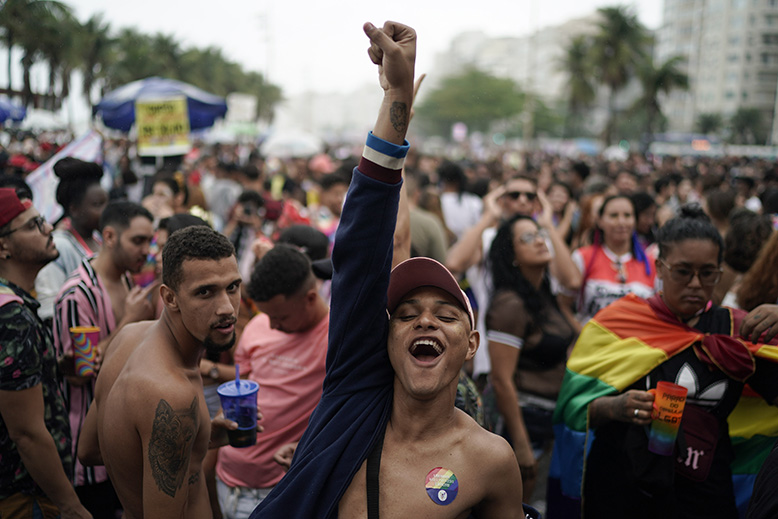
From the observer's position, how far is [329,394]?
83.1 inches

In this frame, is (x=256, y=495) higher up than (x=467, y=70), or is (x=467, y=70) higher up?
(x=467, y=70)

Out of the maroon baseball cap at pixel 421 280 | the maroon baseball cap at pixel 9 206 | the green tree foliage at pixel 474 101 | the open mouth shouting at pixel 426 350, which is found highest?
the green tree foliage at pixel 474 101

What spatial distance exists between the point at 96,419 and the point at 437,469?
5.55 feet

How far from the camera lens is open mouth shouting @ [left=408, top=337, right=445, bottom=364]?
1981mm

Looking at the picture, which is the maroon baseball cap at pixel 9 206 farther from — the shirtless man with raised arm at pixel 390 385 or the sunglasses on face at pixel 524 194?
the sunglasses on face at pixel 524 194

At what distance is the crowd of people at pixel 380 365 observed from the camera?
1928 millimetres

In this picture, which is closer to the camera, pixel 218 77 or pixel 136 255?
pixel 136 255

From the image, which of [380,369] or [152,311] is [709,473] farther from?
[152,311]

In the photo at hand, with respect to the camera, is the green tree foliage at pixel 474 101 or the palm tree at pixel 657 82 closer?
the palm tree at pixel 657 82

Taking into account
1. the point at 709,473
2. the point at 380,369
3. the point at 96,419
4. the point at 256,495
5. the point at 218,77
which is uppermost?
the point at 218,77

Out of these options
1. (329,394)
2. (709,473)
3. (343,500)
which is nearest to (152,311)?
(329,394)

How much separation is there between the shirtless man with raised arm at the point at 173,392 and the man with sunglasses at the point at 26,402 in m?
0.33

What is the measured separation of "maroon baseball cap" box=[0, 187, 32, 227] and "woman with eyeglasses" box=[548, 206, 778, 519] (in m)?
3.02

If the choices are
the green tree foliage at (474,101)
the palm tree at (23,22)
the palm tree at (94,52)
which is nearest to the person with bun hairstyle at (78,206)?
the palm tree at (23,22)
